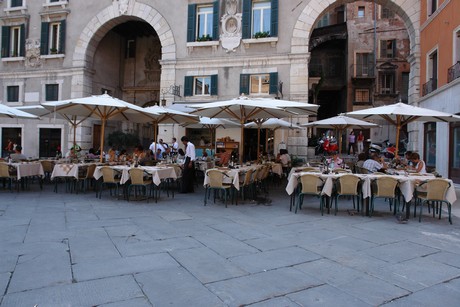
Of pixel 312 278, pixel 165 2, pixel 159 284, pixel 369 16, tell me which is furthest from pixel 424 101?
pixel 369 16

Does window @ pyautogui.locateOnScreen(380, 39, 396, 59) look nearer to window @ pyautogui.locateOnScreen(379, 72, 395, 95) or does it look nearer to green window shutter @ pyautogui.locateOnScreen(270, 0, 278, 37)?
Result: window @ pyautogui.locateOnScreen(379, 72, 395, 95)

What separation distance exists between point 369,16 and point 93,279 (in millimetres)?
33954

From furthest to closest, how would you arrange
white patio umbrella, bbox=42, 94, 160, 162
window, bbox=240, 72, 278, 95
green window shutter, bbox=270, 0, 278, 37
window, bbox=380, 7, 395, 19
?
window, bbox=380, 7, 395, 19 → window, bbox=240, 72, 278, 95 → green window shutter, bbox=270, 0, 278, 37 → white patio umbrella, bbox=42, 94, 160, 162

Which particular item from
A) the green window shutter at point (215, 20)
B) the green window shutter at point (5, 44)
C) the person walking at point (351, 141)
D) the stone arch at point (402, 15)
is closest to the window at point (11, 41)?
the green window shutter at point (5, 44)

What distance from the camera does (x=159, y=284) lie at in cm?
343

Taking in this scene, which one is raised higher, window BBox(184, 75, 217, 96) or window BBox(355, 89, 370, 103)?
window BBox(355, 89, 370, 103)

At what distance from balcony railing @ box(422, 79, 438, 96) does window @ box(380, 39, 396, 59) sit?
16.9 metres

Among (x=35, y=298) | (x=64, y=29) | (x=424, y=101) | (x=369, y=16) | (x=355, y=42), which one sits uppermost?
(x=369, y=16)

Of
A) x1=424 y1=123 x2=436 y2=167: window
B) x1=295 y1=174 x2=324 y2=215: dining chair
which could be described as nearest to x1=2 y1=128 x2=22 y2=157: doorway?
x1=295 y1=174 x2=324 y2=215: dining chair

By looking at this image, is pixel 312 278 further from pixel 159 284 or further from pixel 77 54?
pixel 77 54

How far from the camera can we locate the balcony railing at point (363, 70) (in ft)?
101

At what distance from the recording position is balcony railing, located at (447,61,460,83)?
12758 mm

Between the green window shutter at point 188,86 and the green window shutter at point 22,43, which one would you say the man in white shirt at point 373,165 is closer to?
the green window shutter at point 188,86

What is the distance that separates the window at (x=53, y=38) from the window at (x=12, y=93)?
293cm
